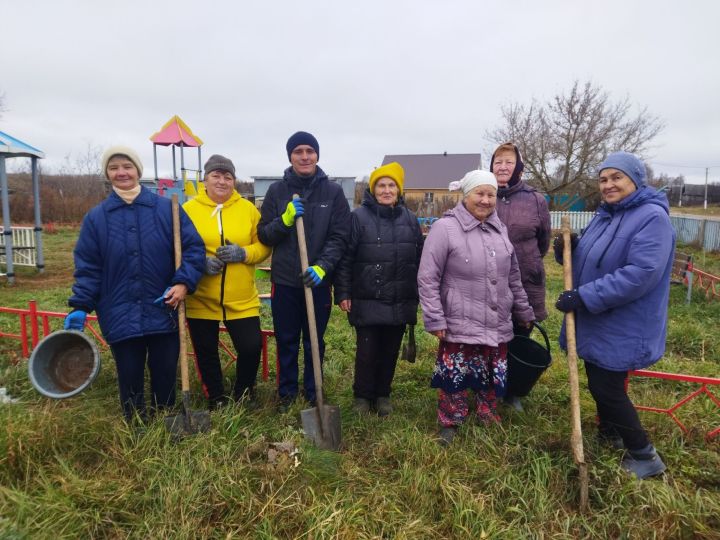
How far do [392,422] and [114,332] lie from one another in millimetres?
1859

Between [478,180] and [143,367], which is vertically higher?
[478,180]

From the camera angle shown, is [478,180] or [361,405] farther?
[361,405]

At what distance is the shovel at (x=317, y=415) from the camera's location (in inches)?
112

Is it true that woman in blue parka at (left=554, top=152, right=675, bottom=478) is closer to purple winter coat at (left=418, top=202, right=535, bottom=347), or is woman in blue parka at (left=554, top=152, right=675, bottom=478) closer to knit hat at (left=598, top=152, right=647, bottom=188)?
knit hat at (left=598, top=152, right=647, bottom=188)

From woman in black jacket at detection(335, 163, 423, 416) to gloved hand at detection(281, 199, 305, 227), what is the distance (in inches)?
15.0

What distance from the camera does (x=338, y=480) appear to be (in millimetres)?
2482

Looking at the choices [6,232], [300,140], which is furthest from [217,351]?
[6,232]

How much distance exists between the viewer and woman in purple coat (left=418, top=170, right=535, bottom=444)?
2760mm

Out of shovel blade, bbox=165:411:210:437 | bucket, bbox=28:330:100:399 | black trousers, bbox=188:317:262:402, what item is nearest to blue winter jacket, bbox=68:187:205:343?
bucket, bbox=28:330:100:399

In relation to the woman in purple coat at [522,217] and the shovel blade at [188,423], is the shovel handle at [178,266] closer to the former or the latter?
the shovel blade at [188,423]

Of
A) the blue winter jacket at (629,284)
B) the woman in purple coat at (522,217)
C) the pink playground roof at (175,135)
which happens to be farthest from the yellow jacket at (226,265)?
the pink playground roof at (175,135)

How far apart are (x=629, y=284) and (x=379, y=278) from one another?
146 cm

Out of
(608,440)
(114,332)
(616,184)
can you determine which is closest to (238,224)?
(114,332)

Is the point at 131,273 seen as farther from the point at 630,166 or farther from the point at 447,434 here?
the point at 630,166
